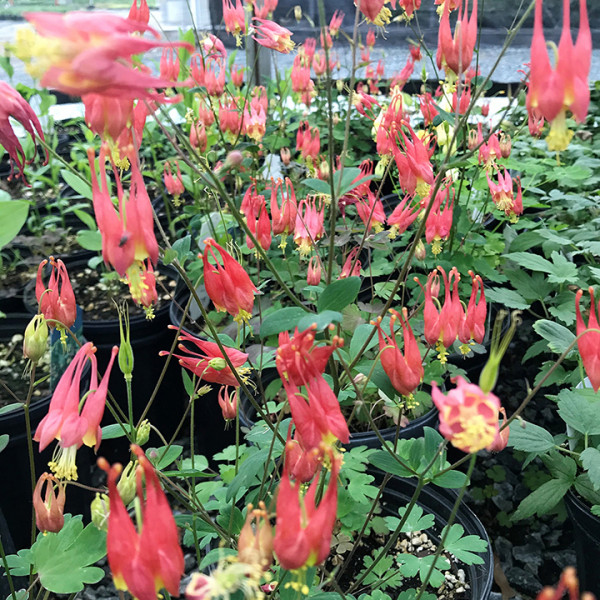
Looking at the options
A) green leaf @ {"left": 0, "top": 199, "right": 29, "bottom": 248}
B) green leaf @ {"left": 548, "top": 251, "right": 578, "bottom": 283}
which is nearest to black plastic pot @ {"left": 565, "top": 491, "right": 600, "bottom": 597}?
green leaf @ {"left": 548, "top": 251, "right": 578, "bottom": 283}

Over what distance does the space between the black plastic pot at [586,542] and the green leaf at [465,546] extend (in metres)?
0.25

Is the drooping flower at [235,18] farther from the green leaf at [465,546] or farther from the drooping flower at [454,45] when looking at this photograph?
the green leaf at [465,546]

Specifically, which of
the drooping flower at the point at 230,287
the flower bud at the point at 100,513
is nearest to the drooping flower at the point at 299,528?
the flower bud at the point at 100,513

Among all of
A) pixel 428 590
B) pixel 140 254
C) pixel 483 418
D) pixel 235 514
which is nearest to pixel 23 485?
pixel 235 514

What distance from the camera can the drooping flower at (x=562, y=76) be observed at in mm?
583

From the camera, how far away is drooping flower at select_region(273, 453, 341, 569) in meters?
0.49

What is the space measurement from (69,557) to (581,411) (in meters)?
0.82

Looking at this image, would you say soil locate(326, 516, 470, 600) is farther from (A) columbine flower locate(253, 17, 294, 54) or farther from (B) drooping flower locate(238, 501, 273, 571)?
(A) columbine flower locate(253, 17, 294, 54)

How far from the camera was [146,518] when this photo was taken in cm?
49

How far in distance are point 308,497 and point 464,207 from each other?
1.34 m

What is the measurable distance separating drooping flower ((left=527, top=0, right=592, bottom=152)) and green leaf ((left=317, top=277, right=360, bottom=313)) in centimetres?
25

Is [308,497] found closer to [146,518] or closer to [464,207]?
[146,518]

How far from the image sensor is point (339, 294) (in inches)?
26.5

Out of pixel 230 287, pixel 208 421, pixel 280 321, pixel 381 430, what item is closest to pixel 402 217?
pixel 381 430
